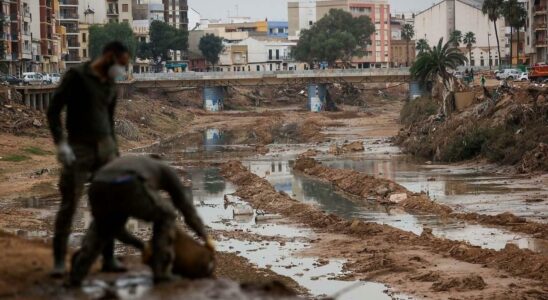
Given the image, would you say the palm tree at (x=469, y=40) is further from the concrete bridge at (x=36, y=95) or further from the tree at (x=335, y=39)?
the concrete bridge at (x=36, y=95)

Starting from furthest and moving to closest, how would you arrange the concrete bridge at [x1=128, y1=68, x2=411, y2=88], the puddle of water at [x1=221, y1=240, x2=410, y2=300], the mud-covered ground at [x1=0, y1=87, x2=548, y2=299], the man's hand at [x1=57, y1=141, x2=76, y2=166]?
the concrete bridge at [x1=128, y1=68, x2=411, y2=88], the puddle of water at [x1=221, y1=240, x2=410, y2=300], the mud-covered ground at [x1=0, y1=87, x2=548, y2=299], the man's hand at [x1=57, y1=141, x2=76, y2=166]

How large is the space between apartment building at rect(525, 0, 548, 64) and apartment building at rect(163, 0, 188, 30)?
251ft

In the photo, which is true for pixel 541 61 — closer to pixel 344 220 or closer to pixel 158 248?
pixel 344 220

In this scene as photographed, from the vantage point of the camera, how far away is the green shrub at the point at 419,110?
89.2 meters

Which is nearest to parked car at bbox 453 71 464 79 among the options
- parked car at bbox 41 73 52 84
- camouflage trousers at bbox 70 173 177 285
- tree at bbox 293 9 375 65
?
parked car at bbox 41 73 52 84

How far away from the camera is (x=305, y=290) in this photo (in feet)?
78.3

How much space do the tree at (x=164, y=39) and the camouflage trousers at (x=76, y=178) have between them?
5672 inches

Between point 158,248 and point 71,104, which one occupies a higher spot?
point 71,104

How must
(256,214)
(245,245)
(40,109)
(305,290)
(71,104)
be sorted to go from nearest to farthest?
1. (71,104)
2. (305,290)
3. (245,245)
4. (256,214)
5. (40,109)

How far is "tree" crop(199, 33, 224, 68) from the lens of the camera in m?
175

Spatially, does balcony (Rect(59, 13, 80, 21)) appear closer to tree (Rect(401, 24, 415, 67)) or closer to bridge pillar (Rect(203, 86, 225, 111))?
bridge pillar (Rect(203, 86, 225, 111))

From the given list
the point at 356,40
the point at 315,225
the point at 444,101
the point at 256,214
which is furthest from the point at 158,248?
the point at 356,40

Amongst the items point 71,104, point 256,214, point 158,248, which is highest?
point 71,104

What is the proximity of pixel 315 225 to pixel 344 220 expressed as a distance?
1.08m
